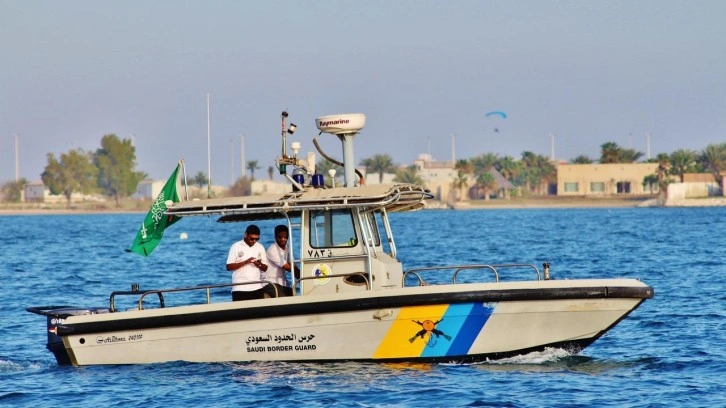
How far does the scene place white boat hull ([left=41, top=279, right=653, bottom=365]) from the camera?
15.5 meters

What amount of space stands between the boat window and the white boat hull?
1.02 m

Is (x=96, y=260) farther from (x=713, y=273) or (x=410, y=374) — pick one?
(x=410, y=374)

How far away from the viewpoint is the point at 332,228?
16.4 meters

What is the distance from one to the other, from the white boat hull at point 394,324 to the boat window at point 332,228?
102 cm

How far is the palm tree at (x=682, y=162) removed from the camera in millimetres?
161000

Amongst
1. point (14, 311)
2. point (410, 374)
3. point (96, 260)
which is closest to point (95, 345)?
point (410, 374)

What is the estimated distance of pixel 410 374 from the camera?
15.5 meters

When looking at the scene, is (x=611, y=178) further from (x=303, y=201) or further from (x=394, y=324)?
(x=394, y=324)

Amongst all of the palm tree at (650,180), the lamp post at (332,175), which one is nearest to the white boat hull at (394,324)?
the lamp post at (332,175)

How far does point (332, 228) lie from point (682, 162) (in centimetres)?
15031

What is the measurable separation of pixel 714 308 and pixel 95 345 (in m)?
12.8

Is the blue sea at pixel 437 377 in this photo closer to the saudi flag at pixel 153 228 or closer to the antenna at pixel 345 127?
the saudi flag at pixel 153 228

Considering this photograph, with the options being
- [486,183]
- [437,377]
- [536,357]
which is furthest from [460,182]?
[437,377]

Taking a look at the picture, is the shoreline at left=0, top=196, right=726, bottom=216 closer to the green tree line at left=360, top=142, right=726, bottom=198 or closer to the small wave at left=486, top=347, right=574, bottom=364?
the green tree line at left=360, top=142, right=726, bottom=198
